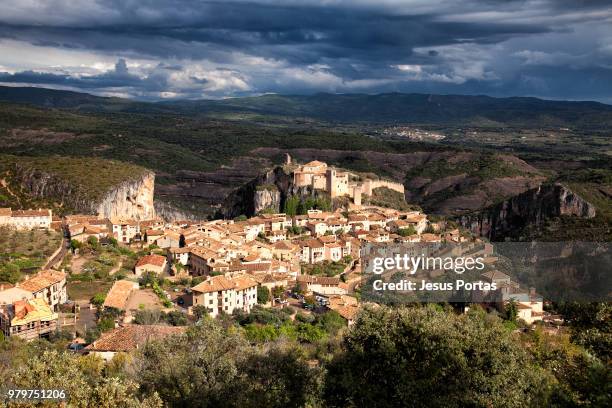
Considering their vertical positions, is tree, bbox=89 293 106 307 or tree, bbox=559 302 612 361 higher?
tree, bbox=559 302 612 361

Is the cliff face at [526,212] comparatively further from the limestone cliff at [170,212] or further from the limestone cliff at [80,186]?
the limestone cliff at [80,186]

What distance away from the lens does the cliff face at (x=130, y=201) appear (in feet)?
200

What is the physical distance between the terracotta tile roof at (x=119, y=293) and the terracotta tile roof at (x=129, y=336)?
154 inches

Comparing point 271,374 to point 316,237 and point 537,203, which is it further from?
point 537,203

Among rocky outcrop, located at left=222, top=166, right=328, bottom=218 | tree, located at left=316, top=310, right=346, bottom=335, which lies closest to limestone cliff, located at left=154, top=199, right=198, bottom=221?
rocky outcrop, located at left=222, top=166, right=328, bottom=218

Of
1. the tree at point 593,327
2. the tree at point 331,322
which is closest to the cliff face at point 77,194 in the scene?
the tree at point 331,322

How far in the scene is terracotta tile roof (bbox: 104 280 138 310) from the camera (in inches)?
1267

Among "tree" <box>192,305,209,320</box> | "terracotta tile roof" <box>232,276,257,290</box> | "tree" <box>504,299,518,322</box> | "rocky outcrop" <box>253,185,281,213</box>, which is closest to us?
"tree" <box>504,299,518,322</box>

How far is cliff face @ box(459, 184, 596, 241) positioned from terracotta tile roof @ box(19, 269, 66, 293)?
4897cm

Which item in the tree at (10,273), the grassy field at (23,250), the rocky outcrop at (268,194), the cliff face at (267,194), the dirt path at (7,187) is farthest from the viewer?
the cliff face at (267,194)

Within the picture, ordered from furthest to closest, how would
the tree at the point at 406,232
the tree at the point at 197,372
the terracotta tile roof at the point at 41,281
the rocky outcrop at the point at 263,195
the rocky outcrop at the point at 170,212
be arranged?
1. the rocky outcrop at the point at 170,212
2. the rocky outcrop at the point at 263,195
3. the tree at the point at 406,232
4. the terracotta tile roof at the point at 41,281
5. the tree at the point at 197,372

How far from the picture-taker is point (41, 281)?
3256 cm

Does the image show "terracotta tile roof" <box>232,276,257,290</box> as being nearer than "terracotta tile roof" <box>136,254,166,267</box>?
Yes

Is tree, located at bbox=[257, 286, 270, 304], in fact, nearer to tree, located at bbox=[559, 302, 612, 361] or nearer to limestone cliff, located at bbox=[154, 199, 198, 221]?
tree, located at bbox=[559, 302, 612, 361]
